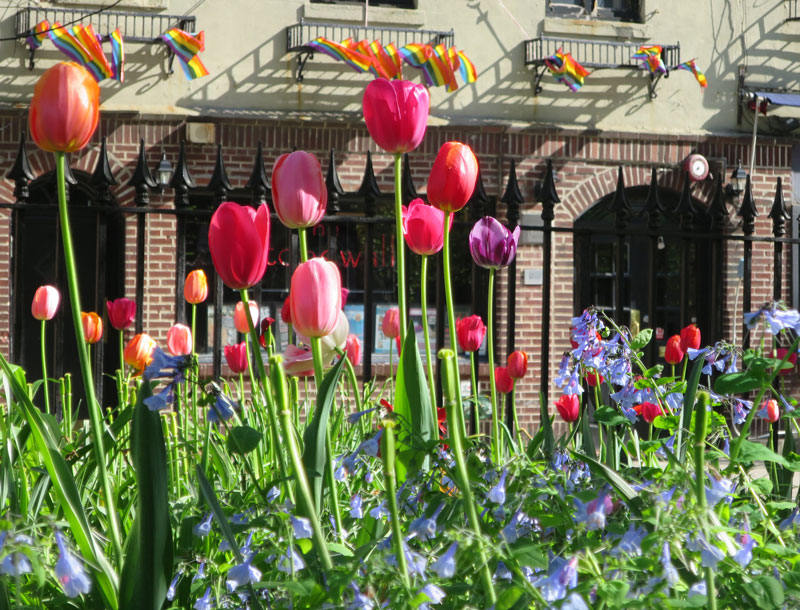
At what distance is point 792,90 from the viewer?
9.37 metres

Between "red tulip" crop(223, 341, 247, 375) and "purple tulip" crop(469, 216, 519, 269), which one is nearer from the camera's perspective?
"purple tulip" crop(469, 216, 519, 269)

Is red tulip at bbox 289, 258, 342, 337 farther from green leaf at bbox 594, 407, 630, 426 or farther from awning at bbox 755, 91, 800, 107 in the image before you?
awning at bbox 755, 91, 800, 107

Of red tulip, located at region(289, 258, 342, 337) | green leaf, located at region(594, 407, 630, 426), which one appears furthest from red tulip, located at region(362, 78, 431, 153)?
green leaf, located at region(594, 407, 630, 426)

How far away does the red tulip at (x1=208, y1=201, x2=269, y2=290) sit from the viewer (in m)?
1.19

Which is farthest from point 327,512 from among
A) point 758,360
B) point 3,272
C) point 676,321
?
point 676,321

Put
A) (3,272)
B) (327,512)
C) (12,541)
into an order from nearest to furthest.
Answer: (12,541) < (327,512) < (3,272)

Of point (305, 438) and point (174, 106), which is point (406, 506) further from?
point (174, 106)

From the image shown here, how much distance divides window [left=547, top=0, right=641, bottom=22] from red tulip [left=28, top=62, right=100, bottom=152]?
27.2 ft

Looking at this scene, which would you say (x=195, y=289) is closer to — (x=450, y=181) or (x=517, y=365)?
(x=517, y=365)

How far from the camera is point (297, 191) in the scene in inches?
53.6

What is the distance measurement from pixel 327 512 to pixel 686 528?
0.68 m

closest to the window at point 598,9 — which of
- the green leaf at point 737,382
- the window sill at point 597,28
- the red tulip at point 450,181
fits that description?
the window sill at point 597,28

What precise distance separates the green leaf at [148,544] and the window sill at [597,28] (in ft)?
27.4

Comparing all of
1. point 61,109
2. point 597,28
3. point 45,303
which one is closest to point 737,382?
point 61,109
